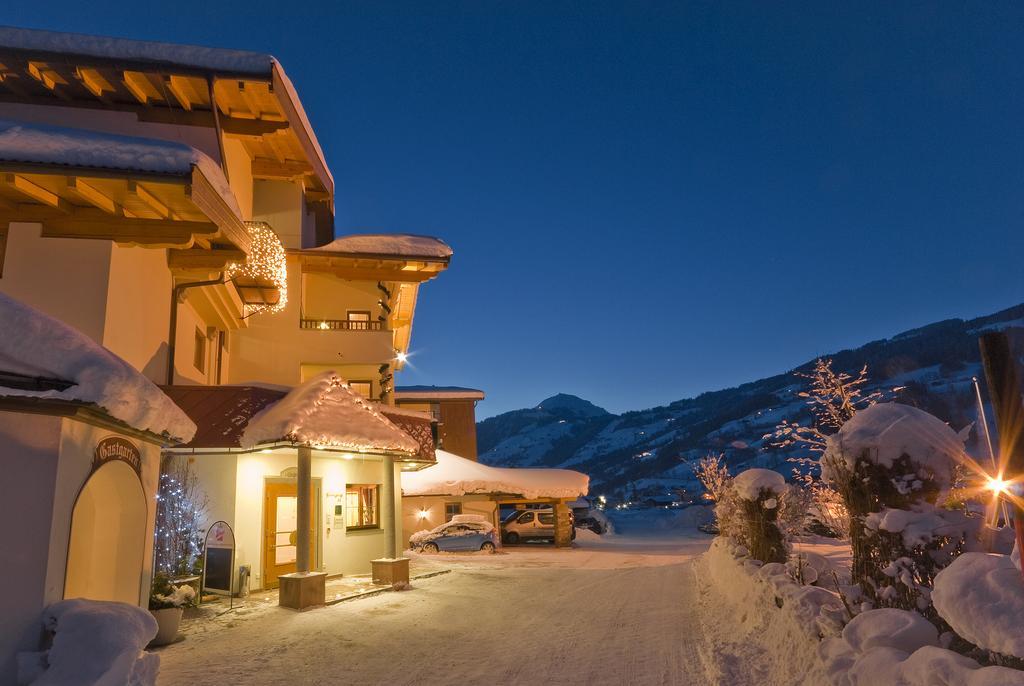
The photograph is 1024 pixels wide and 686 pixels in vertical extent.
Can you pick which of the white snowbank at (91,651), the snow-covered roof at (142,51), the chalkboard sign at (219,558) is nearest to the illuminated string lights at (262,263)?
the snow-covered roof at (142,51)

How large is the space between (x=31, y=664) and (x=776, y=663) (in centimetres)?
704

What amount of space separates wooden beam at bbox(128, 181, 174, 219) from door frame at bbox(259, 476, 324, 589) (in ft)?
21.4

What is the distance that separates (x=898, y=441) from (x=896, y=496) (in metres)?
0.48

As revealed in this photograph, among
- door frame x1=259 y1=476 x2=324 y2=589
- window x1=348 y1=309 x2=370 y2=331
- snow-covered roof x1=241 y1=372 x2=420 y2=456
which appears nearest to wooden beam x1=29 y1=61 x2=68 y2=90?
snow-covered roof x1=241 y1=372 x2=420 y2=456

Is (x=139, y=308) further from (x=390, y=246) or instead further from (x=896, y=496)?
(x=896, y=496)

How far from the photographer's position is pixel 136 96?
47.2 ft

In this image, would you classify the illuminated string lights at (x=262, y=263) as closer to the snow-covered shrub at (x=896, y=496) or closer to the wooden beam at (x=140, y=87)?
the wooden beam at (x=140, y=87)

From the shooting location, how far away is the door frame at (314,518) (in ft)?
49.1

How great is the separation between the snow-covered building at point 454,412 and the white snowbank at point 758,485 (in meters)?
25.0

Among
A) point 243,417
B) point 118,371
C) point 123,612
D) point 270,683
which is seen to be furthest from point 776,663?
point 243,417

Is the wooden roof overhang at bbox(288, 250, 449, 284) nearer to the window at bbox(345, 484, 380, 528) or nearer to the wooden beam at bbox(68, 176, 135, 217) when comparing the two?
the window at bbox(345, 484, 380, 528)

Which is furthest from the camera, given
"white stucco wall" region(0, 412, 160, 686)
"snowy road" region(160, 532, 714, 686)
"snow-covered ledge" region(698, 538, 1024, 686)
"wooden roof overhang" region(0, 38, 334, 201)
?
"wooden roof overhang" region(0, 38, 334, 201)

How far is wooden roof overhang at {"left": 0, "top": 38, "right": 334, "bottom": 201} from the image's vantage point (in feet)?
42.5

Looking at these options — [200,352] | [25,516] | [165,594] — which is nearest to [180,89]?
[200,352]
